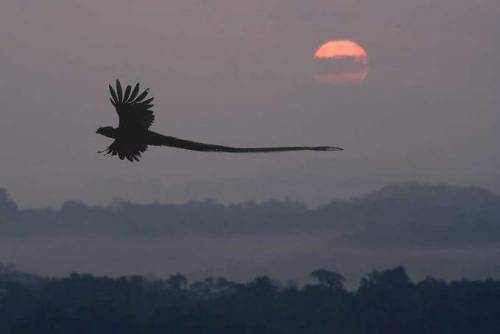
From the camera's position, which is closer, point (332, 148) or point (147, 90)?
point (332, 148)

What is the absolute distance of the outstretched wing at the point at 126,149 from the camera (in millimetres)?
38562

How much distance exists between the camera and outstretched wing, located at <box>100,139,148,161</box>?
38562 millimetres

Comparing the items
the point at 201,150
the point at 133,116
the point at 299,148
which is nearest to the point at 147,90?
the point at 133,116

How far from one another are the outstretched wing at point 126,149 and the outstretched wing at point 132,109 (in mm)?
465

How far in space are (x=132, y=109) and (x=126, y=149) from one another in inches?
49.3

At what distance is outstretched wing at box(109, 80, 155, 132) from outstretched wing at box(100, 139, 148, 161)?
18.3 inches

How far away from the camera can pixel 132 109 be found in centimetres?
3928

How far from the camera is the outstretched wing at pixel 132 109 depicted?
3881 cm

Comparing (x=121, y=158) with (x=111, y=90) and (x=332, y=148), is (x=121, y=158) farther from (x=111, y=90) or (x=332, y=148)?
(x=332, y=148)

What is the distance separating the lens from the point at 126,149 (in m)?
38.9

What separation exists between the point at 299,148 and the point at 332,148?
104cm

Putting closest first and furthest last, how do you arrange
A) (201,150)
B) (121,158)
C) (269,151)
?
(269,151)
(201,150)
(121,158)

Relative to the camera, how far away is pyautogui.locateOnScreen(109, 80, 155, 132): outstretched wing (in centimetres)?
3881

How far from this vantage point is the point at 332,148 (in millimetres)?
34219
